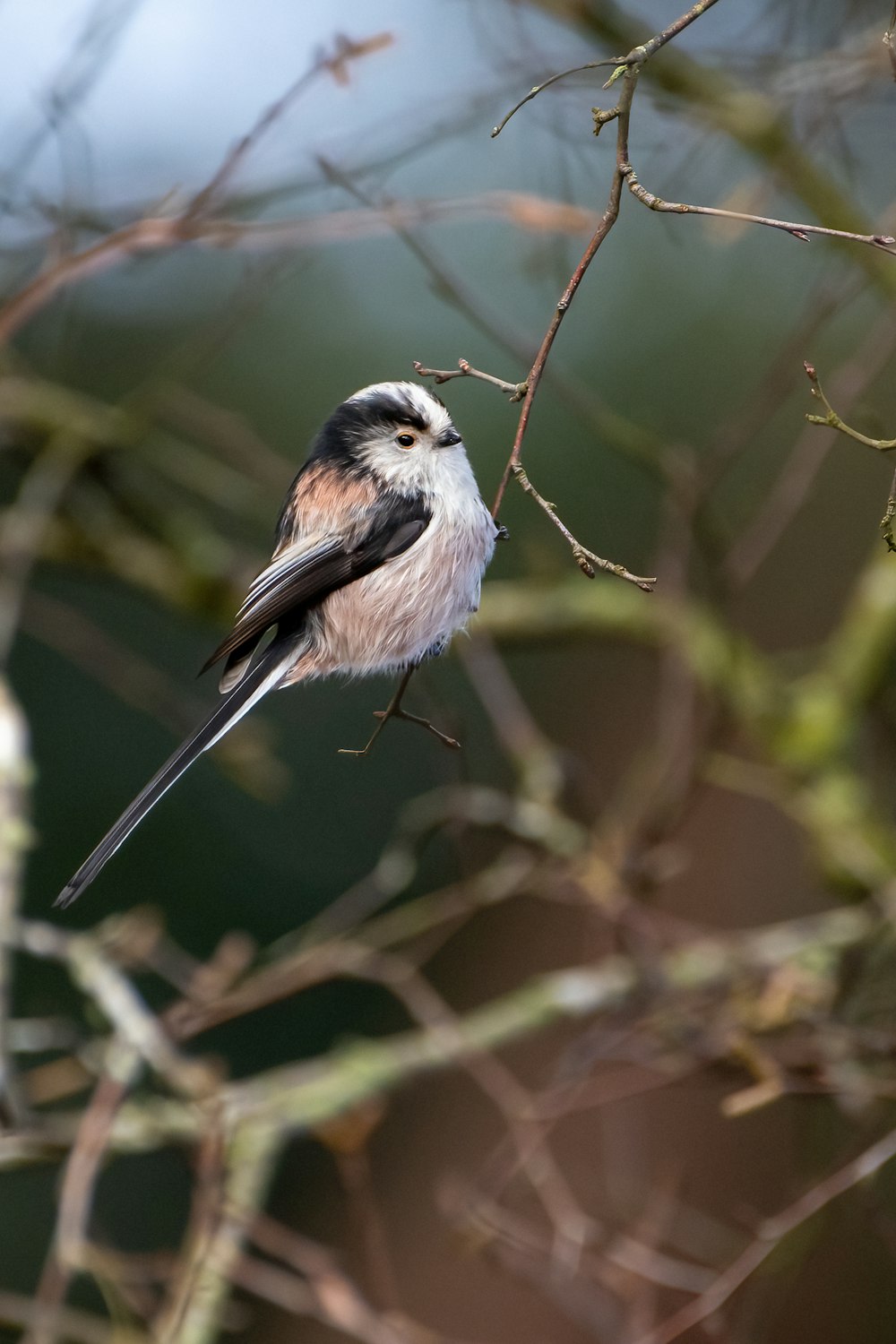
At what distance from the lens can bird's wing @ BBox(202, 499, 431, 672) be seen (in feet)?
3.55

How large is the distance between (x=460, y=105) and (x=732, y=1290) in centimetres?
185

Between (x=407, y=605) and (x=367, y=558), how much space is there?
7 centimetres

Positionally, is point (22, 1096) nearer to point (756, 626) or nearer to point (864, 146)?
point (864, 146)

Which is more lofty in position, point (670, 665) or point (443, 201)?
point (443, 201)

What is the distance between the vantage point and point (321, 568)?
44.1 inches

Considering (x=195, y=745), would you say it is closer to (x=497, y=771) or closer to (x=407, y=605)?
(x=407, y=605)

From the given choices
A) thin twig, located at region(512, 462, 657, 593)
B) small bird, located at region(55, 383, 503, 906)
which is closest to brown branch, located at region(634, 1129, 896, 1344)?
small bird, located at region(55, 383, 503, 906)

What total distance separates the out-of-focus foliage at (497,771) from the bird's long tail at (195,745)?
0.19 metres

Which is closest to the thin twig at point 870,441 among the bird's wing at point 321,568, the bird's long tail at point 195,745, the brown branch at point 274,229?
the bird's wing at point 321,568

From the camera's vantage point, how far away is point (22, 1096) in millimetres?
2020

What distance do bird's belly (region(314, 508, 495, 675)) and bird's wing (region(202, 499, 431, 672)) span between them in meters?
0.01

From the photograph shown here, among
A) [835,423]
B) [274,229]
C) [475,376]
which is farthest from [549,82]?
[274,229]

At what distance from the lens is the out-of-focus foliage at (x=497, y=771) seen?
6.46ft

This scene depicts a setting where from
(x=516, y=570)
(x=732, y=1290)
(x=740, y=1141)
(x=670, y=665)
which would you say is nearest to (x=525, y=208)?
(x=732, y=1290)
